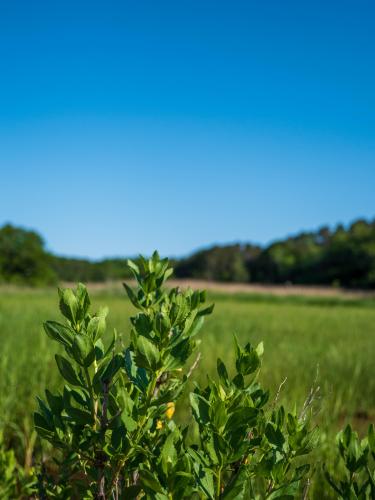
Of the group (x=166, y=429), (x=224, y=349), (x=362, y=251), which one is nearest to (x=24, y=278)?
(x=362, y=251)

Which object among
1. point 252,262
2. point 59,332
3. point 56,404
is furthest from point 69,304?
point 252,262

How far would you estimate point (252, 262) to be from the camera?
61.2 meters

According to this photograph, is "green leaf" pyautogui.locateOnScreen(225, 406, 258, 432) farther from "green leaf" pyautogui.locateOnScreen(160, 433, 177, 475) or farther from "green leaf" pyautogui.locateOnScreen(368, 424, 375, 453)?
"green leaf" pyautogui.locateOnScreen(368, 424, 375, 453)

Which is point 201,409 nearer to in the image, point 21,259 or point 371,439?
point 371,439

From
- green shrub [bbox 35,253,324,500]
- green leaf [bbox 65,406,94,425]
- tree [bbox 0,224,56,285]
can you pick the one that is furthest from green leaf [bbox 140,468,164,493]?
tree [bbox 0,224,56,285]

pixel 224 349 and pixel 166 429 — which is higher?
pixel 166 429

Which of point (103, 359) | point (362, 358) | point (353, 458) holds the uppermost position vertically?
point (103, 359)

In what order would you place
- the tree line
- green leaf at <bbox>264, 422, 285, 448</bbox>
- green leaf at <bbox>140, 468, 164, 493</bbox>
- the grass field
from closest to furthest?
green leaf at <bbox>140, 468, 164, 493</bbox> < green leaf at <bbox>264, 422, 285, 448</bbox> < the grass field < the tree line

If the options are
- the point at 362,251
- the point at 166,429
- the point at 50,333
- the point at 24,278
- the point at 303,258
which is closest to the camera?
the point at 50,333

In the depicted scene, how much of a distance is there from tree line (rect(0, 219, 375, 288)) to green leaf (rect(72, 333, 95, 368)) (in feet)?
116

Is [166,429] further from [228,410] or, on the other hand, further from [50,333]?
[50,333]

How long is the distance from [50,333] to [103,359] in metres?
0.08

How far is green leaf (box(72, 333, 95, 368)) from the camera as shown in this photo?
566mm

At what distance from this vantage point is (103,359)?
638 mm
